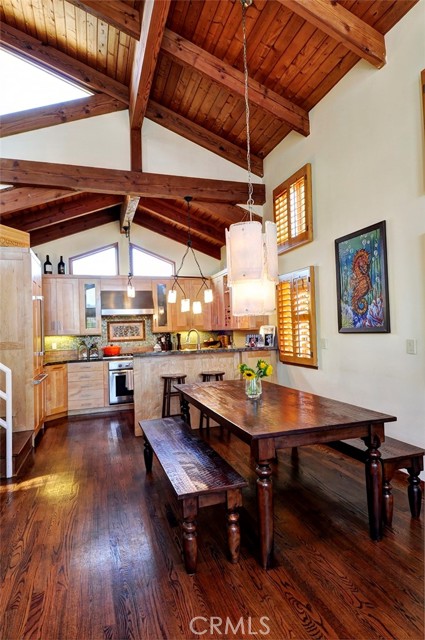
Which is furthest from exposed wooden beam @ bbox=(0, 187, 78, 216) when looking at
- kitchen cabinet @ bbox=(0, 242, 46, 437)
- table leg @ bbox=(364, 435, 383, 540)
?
table leg @ bbox=(364, 435, 383, 540)

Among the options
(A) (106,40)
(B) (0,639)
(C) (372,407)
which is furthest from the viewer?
(A) (106,40)

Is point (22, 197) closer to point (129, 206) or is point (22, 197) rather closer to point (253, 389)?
point (129, 206)

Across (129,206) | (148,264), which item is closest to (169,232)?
(148,264)

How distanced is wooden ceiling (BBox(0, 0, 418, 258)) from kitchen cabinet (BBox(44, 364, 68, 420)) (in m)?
2.47

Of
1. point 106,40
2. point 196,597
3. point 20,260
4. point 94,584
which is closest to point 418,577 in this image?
point 196,597

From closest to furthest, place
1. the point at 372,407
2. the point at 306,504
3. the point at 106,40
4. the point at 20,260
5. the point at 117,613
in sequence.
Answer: the point at 117,613
the point at 306,504
the point at 372,407
the point at 106,40
the point at 20,260

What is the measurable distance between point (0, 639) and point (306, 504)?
1943mm

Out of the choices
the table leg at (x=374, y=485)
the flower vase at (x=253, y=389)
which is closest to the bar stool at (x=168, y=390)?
the flower vase at (x=253, y=389)

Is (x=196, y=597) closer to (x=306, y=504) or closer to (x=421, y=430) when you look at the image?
(x=306, y=504)

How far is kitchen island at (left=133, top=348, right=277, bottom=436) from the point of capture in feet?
14.8

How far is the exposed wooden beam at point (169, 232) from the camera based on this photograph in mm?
7258

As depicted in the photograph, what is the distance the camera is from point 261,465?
74.6 inches

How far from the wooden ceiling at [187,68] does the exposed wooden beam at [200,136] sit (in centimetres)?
1

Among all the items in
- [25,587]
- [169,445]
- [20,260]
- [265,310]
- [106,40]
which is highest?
[106,40]
